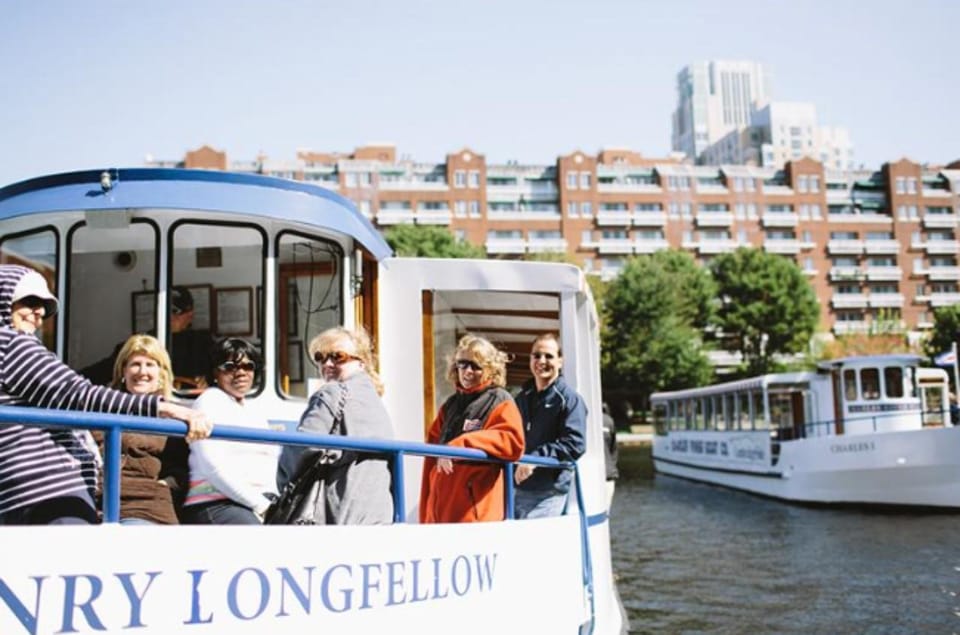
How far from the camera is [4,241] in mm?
6750

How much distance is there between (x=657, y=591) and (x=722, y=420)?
19.4 meters

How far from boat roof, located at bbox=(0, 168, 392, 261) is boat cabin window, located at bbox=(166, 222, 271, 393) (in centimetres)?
27

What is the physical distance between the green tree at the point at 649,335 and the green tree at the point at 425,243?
11200 millimetres

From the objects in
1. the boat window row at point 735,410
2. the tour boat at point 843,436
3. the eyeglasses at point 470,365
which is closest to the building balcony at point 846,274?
the boat window row at point 735,410

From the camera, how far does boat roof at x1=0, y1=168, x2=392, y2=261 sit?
6258 millimetres

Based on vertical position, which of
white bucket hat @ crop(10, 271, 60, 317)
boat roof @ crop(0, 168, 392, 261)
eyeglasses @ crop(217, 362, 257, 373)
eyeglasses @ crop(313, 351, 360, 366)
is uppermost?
boat roof @ crop(0, 168, 392, 261)

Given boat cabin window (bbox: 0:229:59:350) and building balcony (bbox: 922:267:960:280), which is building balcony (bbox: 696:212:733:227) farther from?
boat cabin window (bbox: 0:229:59:350)

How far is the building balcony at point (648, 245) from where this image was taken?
87.8m

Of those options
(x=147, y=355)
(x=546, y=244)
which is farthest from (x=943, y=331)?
(x=147, y=355)

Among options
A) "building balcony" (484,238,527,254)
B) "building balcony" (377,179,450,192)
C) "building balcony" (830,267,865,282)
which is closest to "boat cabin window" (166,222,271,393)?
"building balcony" (484,238,527,254)

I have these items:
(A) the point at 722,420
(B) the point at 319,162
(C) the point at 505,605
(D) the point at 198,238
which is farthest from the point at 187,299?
(B) the point at 319,162

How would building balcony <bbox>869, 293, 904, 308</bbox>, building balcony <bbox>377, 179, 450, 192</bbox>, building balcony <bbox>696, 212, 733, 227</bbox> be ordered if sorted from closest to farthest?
building balcony <bbox>377, 179, 450, 192</bbox> < building balcony <bbox>696, 212, 733, 227</bbox> < building balcony <bbox>869, 293, 904, 308</bbox>

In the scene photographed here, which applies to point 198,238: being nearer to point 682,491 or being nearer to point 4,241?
point 4,241

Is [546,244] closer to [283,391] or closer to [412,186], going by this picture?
[412,186]
